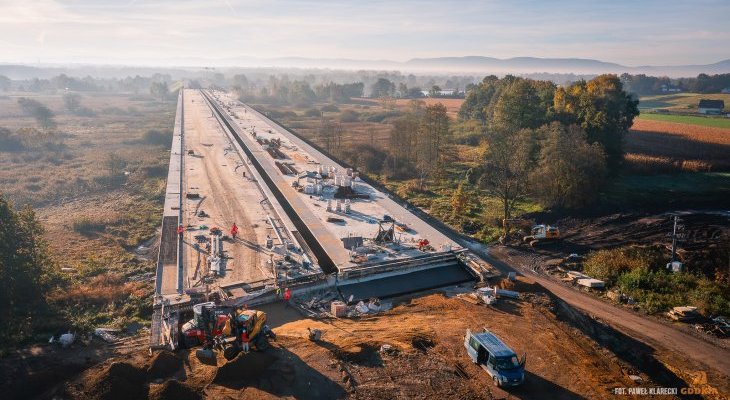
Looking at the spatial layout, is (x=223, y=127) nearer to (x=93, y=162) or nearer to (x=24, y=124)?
(x=93, y=162)

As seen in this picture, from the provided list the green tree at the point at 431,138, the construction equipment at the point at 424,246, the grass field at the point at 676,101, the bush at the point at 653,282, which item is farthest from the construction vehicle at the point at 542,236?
the grass field at the point at 676,101

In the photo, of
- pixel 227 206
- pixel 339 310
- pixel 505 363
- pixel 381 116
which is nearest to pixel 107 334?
pixel 339 310

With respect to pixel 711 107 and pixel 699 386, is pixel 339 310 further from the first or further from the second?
→ pixel 711 107

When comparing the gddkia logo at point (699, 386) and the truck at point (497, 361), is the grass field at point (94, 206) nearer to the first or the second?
the truck at point (497, 361)

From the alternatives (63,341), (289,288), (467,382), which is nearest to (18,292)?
(63,341)

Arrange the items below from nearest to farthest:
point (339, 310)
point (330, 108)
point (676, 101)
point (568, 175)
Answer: point (339, 310) → point (568, 175) → point (330, 108) → point (676, 101)

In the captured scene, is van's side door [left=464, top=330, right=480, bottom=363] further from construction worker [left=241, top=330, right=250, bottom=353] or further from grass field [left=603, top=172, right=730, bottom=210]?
grass field [left=603, top=172, right=730, bottom=210]
